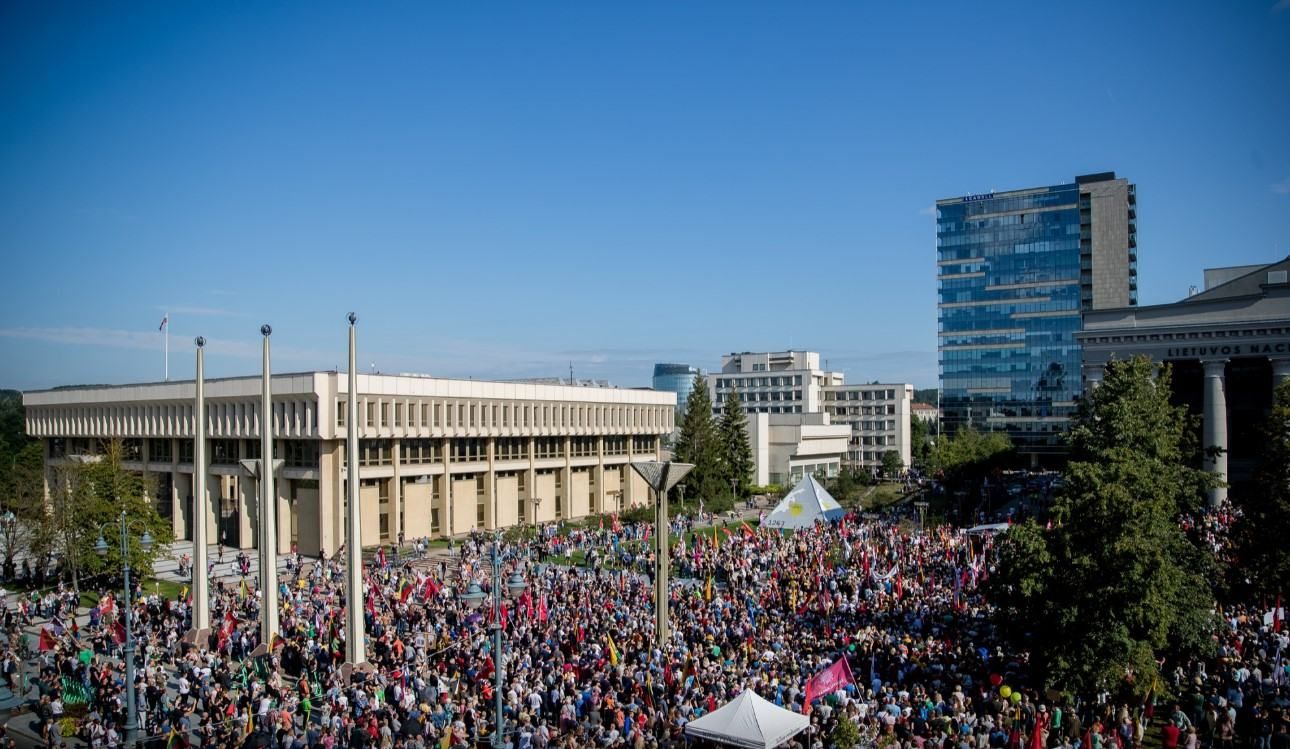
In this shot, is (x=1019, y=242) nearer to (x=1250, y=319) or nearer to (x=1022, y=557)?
(x=1250, y=319)

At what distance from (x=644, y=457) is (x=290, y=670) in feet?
154

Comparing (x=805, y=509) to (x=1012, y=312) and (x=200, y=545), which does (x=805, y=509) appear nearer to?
(x=200, y=545)

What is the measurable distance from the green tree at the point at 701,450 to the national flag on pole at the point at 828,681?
4724 centimetres

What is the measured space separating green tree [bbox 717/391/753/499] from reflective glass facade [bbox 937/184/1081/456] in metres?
34.5

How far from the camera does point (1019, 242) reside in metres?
99.1

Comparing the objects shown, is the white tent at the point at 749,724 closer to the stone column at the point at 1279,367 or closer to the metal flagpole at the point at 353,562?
the metal flagpole at the point at 353,562

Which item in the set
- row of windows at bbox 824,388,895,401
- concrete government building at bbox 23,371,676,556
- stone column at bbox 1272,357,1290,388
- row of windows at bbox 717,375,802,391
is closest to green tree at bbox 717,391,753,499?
concrete government building at bbox 23,371,676,556

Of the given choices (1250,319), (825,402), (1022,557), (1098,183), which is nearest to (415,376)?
(1022,557)

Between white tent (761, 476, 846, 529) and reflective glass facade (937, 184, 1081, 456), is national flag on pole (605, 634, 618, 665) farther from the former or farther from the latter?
reflective glass facade (937, 184, 1081, 456)

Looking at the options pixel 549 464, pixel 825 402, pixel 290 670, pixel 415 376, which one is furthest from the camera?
pixel 825 402

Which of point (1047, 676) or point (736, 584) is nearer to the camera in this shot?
point (1047, 676)

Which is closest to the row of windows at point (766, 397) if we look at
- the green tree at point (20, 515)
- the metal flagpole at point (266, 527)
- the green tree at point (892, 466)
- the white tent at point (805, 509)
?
the green tree at point (892, 466)

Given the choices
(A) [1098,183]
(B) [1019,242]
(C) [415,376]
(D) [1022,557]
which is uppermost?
(A) [1098,183]

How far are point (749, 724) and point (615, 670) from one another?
571cm
